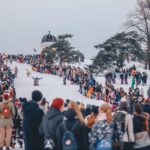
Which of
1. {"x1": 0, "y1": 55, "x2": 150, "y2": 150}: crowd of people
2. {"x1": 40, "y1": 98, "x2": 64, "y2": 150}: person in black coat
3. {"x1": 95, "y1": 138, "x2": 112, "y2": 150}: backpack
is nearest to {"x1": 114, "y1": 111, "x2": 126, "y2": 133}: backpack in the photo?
{"x1": 0, "y1": 55, "x2": 150, "y2": 150}: crowd of people

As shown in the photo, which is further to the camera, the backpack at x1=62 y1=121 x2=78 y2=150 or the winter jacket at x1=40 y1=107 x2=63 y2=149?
the winter jacket at x1=40 y1=107 x2=63 y2=149

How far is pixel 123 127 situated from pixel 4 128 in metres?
5.01

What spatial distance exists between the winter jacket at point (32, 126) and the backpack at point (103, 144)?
46.5 inches

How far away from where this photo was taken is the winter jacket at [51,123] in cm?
1141

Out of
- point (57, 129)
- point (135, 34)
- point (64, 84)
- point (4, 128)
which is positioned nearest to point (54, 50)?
point (135, 34)

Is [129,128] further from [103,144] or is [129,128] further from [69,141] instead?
[69,141]

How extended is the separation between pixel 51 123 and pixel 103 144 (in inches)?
43.2

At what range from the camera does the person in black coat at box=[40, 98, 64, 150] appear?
449 inches

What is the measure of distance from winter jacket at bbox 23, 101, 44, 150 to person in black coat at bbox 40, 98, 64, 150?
0.49 m

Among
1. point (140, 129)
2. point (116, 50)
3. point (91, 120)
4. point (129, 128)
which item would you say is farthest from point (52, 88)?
point (129, 128)

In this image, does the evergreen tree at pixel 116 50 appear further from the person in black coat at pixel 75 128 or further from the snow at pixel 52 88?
the person in black coat at pixel 75 128

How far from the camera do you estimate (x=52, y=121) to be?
11508 mm

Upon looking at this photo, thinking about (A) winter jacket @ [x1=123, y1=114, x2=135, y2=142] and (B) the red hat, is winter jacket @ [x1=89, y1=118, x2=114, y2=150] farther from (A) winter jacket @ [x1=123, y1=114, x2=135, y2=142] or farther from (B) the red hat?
(B) the red hat

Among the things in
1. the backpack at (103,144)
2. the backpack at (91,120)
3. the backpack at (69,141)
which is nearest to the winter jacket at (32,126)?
the backpack at (91,120)
